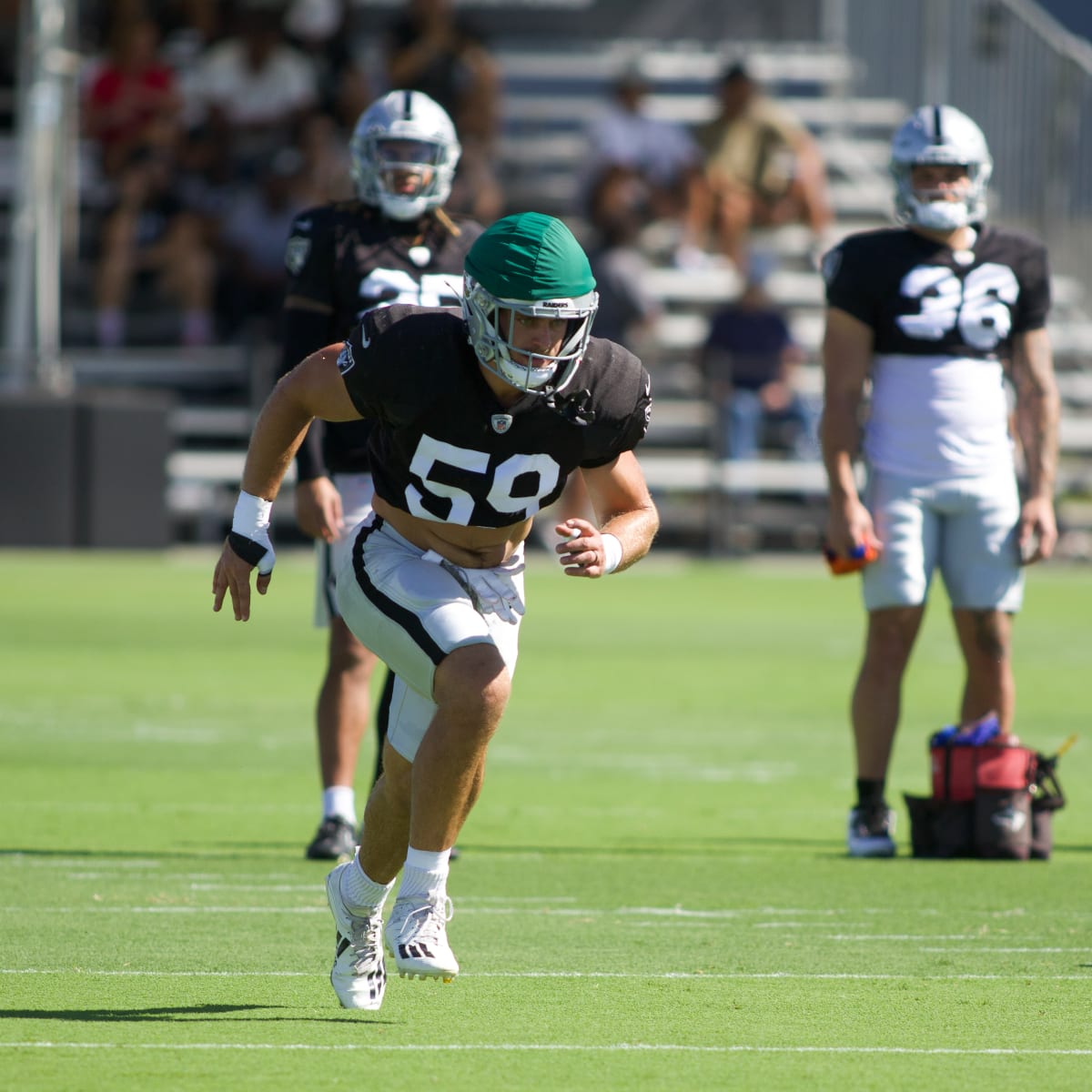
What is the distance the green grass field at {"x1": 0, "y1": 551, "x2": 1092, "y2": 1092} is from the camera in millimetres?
4355

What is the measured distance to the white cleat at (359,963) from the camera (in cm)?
475

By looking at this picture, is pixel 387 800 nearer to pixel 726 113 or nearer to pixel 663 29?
pixel 726 113

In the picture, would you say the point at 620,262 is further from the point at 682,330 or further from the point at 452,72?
the point at 452,72

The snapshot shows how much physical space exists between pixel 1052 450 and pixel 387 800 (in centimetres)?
341

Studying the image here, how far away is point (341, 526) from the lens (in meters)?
6.91

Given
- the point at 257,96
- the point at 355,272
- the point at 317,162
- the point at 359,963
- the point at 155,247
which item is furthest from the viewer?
the point at 257,96

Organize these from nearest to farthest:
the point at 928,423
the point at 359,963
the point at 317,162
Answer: the point at 359,963
the point at 928,423
the point at 317,162

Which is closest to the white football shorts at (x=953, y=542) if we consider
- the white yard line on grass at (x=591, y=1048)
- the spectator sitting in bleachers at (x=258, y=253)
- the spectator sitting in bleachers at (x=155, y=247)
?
the white yard line on grass at (x=591, y=1048)

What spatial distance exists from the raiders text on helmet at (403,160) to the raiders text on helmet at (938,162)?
147cm

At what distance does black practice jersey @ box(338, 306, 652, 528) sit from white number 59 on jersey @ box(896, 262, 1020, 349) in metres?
2.50

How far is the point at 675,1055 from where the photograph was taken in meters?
4.34

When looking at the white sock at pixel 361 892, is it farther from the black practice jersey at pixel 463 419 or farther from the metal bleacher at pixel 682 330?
the metal bleacher at pixel 682 330

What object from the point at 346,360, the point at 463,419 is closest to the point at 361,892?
the point at 463,419

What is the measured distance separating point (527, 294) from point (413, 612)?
74 cm
